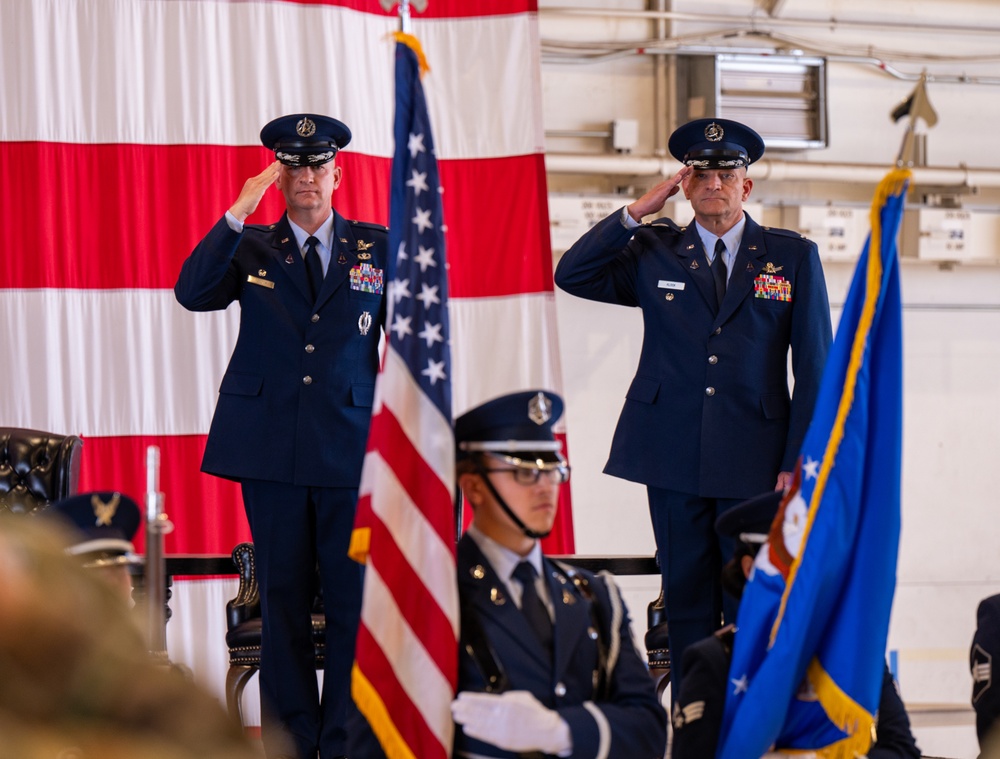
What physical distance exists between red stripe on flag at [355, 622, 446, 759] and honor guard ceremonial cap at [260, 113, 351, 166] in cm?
159

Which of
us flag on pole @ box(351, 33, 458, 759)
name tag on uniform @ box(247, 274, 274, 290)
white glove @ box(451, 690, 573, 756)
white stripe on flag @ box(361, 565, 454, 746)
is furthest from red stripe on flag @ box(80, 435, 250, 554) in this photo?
white glove @ box(451, 690, 573, 756)

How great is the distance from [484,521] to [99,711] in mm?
1663

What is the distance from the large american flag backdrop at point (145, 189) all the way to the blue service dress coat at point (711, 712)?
2697mm

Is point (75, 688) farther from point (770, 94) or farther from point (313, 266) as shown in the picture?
point (770, 94)

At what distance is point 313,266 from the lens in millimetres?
3344

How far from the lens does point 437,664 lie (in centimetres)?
205

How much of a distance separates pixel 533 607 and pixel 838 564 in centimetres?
53

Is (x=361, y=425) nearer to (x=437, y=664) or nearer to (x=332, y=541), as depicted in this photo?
(x=332, y=541)

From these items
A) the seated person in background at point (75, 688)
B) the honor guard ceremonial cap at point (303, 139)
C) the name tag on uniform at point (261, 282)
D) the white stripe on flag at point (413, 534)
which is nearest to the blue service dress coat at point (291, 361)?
the name tag on uniform at point (261, 282)

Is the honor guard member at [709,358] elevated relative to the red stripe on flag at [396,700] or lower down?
elevated

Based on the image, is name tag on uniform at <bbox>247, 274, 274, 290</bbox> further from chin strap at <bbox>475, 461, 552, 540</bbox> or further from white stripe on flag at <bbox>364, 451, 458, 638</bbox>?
chin strap at <bbox>475, 461, 552, 540</bbox>

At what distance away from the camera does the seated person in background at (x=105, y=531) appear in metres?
2.15

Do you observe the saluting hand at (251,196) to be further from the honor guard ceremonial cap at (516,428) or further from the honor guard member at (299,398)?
the honor guard ceremonial cap at (516,428)

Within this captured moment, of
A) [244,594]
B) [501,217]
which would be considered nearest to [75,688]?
[244,594]
